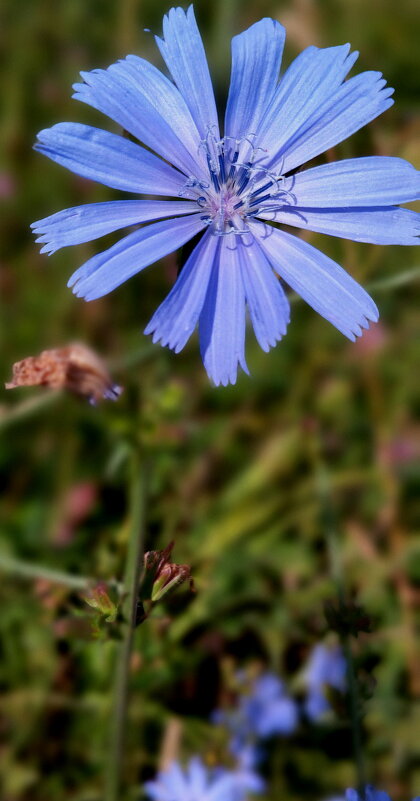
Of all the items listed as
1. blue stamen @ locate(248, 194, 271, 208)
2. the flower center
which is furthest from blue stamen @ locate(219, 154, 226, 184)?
blue stamen @ locate(248, 194, 271, 208)

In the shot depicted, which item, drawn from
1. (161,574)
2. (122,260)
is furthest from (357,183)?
(161,574)

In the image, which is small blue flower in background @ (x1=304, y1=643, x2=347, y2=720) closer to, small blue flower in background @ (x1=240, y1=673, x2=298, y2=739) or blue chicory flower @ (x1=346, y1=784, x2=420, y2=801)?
small blue flower in background @ (x1=240, y1=673, x2=298, y2=739)

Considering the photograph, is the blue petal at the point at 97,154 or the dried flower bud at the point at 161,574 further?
the blue petal at the point at 97,154

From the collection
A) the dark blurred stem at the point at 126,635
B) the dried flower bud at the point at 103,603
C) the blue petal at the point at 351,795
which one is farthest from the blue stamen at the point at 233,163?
the blue petal at the point at 351,795

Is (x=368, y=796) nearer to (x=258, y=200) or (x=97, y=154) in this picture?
(x=258, y=200)

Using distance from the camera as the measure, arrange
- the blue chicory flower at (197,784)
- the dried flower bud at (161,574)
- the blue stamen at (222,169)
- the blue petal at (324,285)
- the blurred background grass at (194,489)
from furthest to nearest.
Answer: the blurred background grass at (194,489) < the blue chicory flower at (197,784) < the blue stamen at (222,169) < the blue petal at (324,285) < the dried flower bud at (161,574)

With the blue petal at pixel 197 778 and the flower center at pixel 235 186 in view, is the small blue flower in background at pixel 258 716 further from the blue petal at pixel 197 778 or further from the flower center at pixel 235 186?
the flower center at pixel 235 186
